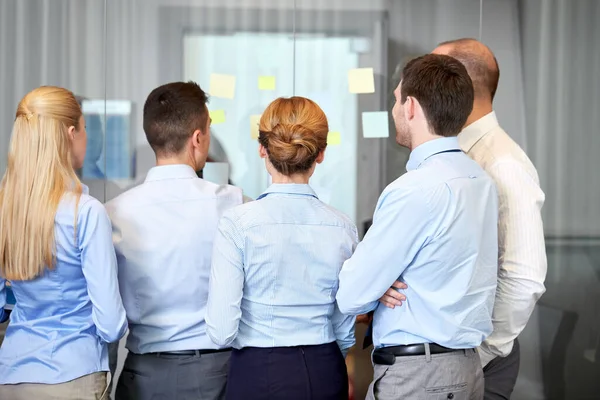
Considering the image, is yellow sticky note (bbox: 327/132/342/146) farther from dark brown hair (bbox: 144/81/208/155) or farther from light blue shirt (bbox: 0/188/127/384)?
light blue shirt (bbox: 0/188/127/384)

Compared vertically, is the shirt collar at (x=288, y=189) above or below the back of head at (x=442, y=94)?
below

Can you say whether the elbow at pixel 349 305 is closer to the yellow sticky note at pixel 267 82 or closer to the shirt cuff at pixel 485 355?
the shirt cuff at pixel 485 355

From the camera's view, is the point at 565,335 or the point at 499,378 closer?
the point at 499,378

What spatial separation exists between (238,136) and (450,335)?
2.26 metres

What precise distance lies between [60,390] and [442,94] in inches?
49.3

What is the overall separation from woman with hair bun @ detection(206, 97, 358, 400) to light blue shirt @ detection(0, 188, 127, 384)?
0.28 meters

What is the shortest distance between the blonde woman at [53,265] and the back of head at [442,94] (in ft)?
2.87

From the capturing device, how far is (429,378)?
186 cm

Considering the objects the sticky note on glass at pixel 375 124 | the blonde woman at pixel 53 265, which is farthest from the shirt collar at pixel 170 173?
the sticky note on glass at pixel 375 124

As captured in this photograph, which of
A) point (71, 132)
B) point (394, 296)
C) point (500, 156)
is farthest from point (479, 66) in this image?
point (71, 132)

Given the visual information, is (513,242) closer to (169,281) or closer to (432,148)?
(432,148)

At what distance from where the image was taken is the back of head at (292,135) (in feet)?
6.49

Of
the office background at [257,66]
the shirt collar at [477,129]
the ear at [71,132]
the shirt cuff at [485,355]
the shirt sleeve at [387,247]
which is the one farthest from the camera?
the office background at [257,66]

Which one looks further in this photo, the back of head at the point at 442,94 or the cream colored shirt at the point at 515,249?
the cream colored shirt at the point at 515,249
